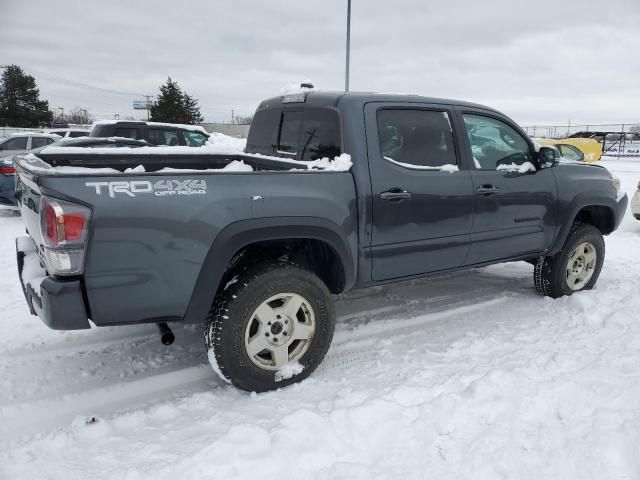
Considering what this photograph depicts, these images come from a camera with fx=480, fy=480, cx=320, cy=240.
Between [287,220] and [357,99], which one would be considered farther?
[357,99]

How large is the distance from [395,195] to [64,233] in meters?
2.07

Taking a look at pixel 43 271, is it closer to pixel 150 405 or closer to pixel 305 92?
pixel 150 405

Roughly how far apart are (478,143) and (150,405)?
126 inches

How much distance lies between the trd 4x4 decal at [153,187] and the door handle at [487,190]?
7.48 ft

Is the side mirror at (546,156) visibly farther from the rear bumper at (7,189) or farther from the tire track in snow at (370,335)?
the rear bumper at (7,189)

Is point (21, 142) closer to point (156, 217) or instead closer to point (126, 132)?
point (126, 132)

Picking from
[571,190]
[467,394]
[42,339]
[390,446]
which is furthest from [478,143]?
[42,339]

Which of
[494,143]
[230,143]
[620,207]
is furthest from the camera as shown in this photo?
[230,143]

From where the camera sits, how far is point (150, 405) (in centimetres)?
289

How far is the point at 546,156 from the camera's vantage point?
4316mm

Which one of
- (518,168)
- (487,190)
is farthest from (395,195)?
(518,168)

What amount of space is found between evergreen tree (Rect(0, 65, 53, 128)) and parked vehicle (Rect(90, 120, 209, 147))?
4819 centimetres

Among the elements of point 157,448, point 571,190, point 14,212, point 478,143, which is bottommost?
point 157,448

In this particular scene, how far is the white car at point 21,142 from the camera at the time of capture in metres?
10.6
